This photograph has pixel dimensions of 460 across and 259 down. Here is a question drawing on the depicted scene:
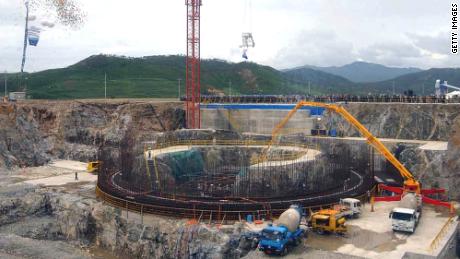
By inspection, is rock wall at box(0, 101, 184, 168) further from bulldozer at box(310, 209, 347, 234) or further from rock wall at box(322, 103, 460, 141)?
bulldozer at box(310, 209, 347, 234)

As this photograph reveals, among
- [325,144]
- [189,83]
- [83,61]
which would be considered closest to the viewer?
[325,144]

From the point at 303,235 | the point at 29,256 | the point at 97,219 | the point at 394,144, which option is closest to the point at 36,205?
the point at 97,219

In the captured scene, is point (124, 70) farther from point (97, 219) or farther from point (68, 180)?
point (97, 219)

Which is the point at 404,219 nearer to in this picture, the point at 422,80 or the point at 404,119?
the point at 404,119

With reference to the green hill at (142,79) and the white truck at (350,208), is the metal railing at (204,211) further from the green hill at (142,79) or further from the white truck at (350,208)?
the green hill at (142,79)

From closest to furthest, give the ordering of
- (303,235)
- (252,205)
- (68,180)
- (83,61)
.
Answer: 1. (303,235)
2. (252,205)
3. (68,180)
4. (83,61)

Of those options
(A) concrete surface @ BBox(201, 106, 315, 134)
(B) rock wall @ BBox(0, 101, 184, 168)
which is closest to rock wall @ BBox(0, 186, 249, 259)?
(B) rock wall @ BBox(0, 101, 184, 168)

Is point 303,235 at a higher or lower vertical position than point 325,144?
lower

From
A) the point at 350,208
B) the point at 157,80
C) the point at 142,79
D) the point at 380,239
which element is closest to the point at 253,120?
the point at 350,208
